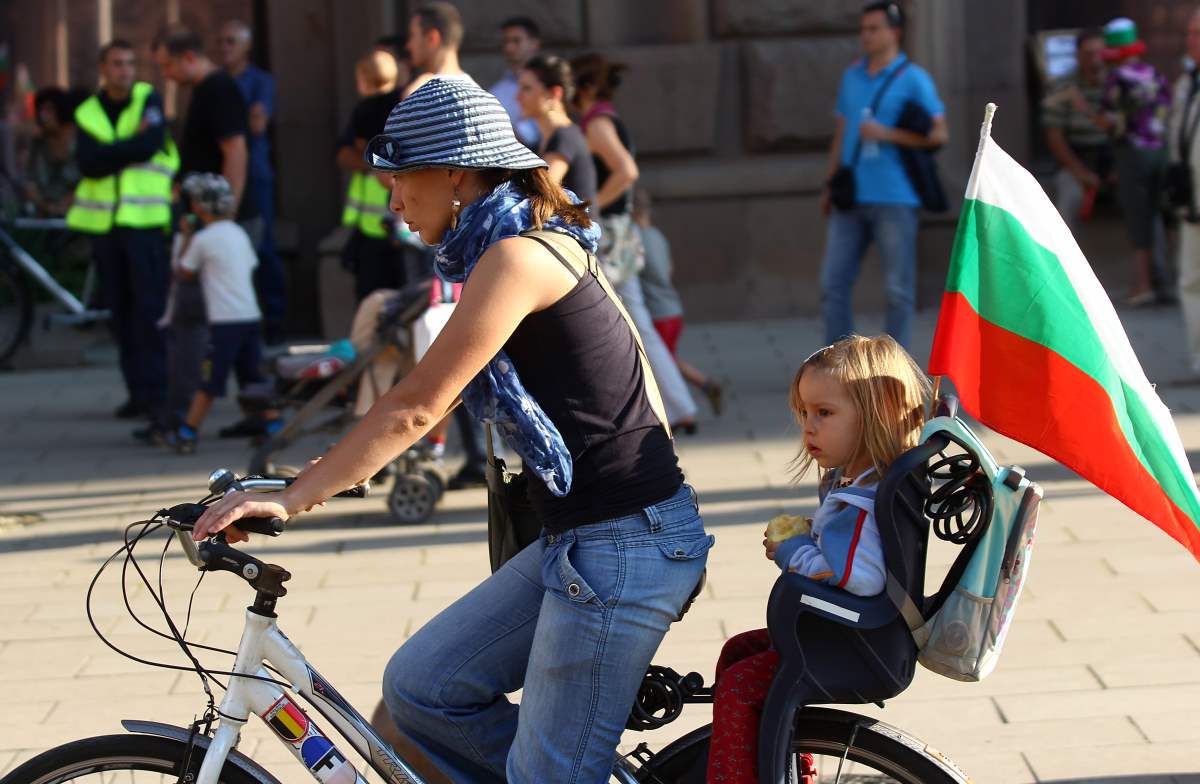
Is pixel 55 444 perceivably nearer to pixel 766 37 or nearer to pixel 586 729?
pixel 766 37

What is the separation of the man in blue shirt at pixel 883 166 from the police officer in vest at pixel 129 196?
3410 millimetres

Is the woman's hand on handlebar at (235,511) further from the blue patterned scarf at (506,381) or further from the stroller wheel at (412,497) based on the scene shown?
the stroller wheel at (412,497)

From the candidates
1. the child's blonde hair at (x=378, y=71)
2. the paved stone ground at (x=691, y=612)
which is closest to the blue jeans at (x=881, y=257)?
the paved stone ground at (x=691, y=612)

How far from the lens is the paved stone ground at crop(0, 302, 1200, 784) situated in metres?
4.36

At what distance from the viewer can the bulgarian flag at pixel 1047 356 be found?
2943 millimetres

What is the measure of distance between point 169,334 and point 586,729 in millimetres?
6014

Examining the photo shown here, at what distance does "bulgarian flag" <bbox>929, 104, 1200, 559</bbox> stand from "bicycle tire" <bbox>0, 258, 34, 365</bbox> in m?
8.81

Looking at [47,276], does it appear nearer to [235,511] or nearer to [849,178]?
[849,178]

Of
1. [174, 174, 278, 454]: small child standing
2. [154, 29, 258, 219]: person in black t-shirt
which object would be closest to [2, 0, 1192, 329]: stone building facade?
[154, 29, 258, 219]: person in black t-shirt

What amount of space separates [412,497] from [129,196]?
121 inches

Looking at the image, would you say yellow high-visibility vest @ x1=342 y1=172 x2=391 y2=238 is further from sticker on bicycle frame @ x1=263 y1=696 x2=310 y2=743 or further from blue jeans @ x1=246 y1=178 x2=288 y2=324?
sticker on bicycle frame @ x1=263 y1=696 x2=310 y2=743

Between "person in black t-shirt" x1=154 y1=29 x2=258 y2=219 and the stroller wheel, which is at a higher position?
"person in black t-shirt" x1=154 y1=29 x2=258 y2=219

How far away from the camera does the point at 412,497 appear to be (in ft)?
21.9

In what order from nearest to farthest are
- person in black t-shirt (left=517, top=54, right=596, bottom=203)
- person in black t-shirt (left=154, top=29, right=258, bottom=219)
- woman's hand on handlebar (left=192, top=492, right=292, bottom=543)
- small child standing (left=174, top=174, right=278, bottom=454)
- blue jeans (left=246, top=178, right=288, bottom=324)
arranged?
woman's hand on handlebar (left=192, top=492, right=292, bottom=543)
person in black t-shirt (left=517, top=54, right=596, bottom=203)
small child standing (left=174, top=174, right=278, bottom=454)
person in black t-shirt (left=154, top=29, right=258, bottom=219)
blue jeans (left=246, top=178, right=288, bottom=324)
